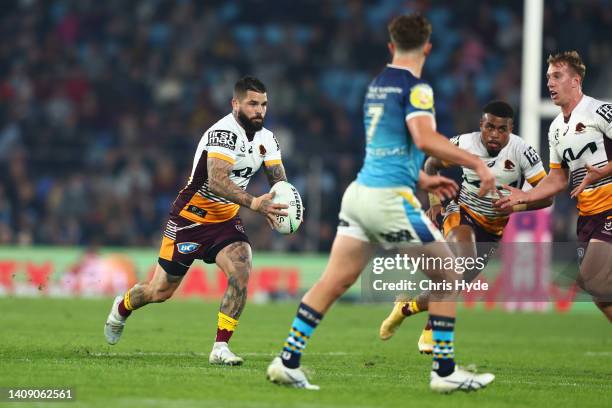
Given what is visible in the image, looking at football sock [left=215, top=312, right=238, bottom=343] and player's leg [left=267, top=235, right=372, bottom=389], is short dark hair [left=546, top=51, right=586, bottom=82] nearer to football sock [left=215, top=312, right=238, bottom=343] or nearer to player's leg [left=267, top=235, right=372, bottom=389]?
player's leg [left=267, top=235, right=372, bottom=389]

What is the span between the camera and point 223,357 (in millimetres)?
10406

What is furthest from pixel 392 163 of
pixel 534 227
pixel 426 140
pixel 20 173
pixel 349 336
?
pixel 20 173

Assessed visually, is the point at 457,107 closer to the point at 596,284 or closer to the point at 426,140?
the point at 596,284

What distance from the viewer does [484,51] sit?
87.2 ft

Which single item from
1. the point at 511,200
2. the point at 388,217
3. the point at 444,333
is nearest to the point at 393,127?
the point at 388,217

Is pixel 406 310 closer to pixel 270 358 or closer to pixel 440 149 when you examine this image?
pixel 270 358

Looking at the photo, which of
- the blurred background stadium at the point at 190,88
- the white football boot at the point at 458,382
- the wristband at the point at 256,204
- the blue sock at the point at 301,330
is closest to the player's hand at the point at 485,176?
the white football boot at the point at 458,382

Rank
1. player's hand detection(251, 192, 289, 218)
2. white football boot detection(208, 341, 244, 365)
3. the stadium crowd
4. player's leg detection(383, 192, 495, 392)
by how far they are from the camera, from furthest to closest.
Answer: the stadium crowd
white football boot detection(208, 341, 244, 365)
player's hand detection(251, 192, 289, 218)
player's leg detection(383, 192, 495, 392)

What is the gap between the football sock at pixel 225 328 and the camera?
34.9 ft

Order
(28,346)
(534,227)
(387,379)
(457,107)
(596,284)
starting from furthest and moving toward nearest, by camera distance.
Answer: (457,107), (534,227), (28,346), (596,284), (387,379)

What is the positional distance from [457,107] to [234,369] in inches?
636

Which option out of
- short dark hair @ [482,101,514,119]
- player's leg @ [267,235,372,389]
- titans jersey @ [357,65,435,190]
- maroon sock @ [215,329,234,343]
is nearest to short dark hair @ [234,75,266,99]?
maroon sock @ [215,329,234,343]

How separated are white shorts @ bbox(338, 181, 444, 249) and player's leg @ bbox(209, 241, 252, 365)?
103 inches

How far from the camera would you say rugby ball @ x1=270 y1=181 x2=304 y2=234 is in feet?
34.1
